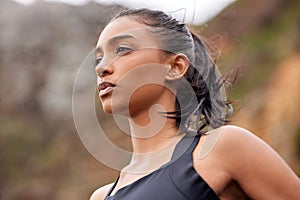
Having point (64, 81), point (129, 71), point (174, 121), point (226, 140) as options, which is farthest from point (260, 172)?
point (64, 81)

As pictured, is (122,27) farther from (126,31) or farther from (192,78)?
(192,78)

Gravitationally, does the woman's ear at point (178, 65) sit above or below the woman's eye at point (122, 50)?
below

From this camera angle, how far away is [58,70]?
8.62m

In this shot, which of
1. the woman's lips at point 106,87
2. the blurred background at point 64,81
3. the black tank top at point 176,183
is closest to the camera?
the black tank top at point 176,183

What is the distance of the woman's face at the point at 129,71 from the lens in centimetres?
181

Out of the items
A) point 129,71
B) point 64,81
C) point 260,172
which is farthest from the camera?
point 64,81

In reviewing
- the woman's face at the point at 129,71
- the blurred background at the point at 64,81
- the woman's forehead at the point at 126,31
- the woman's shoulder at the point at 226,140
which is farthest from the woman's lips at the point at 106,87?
the blurred background at the point at 64,81

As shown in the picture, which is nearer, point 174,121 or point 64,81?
point 174,121

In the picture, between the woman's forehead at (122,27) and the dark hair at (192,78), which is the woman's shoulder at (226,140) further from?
the woman's forehead at (122,27)

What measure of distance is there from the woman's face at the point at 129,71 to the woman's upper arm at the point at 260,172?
0.29 meters

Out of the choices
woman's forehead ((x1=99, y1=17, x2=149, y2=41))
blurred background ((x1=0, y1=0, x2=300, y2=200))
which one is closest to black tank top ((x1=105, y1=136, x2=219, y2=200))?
woman's forehead ((x1=99, y1=17, x2=149, y2=41))

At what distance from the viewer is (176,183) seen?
1657 millimetres

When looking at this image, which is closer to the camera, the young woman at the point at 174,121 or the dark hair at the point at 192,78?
the young woman at the point at 174,121

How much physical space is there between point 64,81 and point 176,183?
6.96 m
